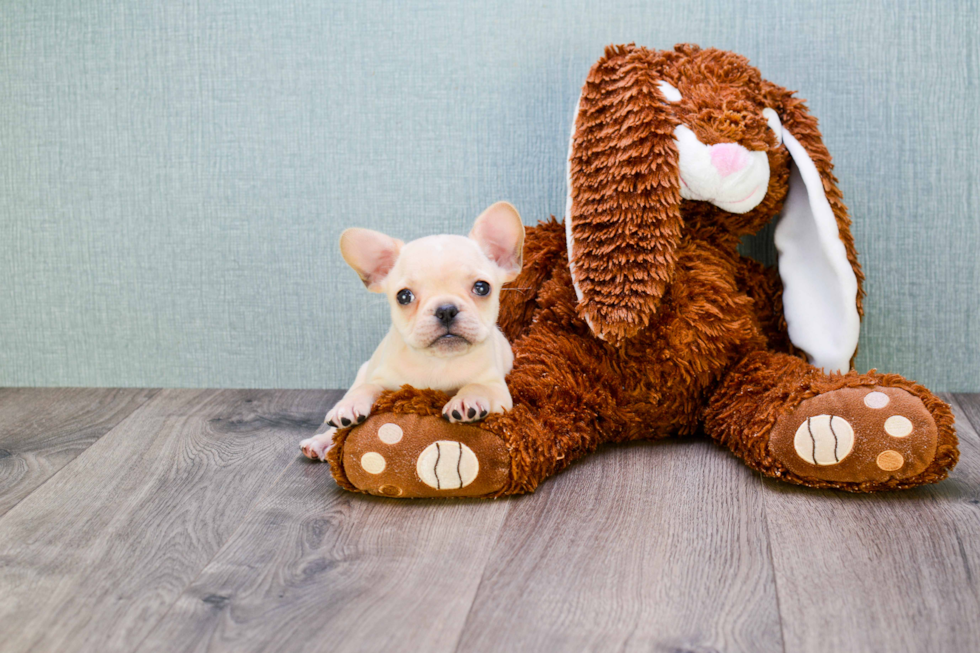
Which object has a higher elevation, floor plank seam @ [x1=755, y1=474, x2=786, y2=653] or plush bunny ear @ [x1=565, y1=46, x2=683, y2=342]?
plush bunny ear @ [x1=565, y1=46, x2=683, y2=342]

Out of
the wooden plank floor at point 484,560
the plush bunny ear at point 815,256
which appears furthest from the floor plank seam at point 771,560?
the plush bunny ear at point 815,256

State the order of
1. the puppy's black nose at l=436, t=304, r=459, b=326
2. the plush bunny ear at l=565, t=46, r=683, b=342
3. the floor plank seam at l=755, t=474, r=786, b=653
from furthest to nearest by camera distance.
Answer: the plush bunny ear at l=565, t=46, r=683, b=342 < the puppy's black nose at l=436, t=304, r=459, b=326 < the floor plank seam at l=755, t=474, r=786, b=653

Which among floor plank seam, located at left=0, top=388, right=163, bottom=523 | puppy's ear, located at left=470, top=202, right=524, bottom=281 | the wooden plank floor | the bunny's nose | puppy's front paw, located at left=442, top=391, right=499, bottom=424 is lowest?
floor plank seam, located at left=0, top=388, right=163, bottom=523

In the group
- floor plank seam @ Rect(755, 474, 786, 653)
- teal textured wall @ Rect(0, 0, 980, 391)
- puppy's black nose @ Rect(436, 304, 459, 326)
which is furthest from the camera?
teal textured wall @ Rect(0, 0, 980, 391)

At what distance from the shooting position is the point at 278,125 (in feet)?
4.95

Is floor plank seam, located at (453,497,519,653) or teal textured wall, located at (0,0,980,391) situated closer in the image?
floor plank seam, located at (453,497,519,653)

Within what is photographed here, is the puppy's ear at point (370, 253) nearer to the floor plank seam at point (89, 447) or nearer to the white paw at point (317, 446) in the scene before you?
the white paw at point (317, 446)

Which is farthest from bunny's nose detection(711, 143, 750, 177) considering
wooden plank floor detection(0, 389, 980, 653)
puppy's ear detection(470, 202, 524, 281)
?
wooden plank floor detection(0, 389, 980, 653)

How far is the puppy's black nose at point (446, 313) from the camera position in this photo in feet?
3.26

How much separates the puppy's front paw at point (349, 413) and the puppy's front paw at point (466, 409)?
100mm

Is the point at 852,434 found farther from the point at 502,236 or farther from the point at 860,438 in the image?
the point at 502,236

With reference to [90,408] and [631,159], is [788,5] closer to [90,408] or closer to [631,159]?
[631,159]

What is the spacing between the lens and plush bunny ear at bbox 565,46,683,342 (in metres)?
1.14

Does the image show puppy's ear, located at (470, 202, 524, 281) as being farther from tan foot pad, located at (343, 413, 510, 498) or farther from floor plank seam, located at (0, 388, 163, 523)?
floor plank seam, located at (0, 388, 163, 523)
